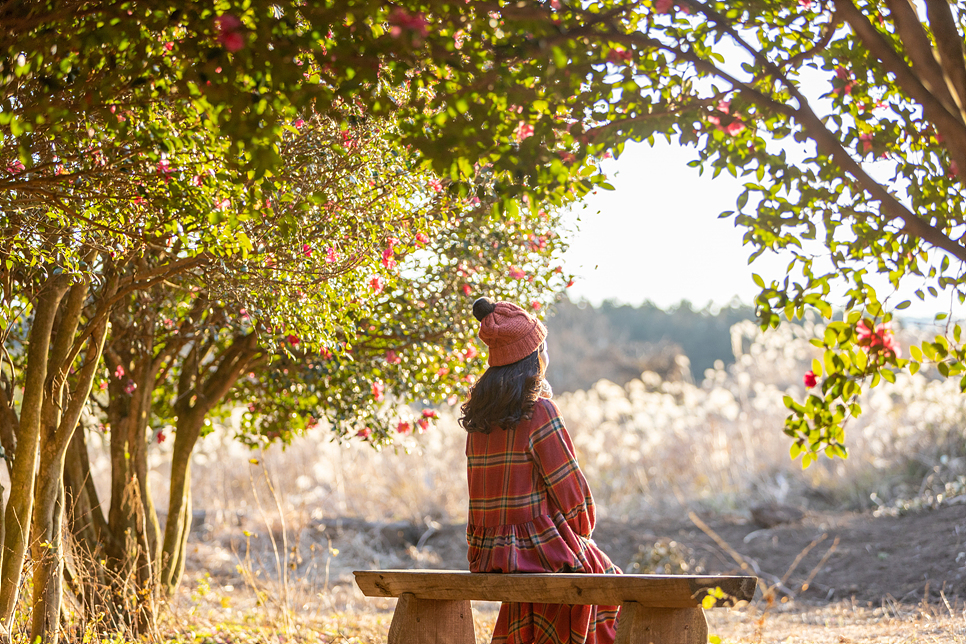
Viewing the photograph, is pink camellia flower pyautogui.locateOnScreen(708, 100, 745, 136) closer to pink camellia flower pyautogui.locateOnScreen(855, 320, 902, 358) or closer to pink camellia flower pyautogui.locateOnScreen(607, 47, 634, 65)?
pink camellia flower pyautogui.locateOnScreen(607, 47, 634, 65)

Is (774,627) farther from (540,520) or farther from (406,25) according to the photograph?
(406,25)

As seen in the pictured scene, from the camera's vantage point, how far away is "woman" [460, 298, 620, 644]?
302 centimetres

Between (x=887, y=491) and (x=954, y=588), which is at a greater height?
(x=887, y=491)

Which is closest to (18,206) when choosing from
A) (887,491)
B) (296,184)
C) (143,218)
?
(143,218)

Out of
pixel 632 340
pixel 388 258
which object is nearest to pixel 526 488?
pixel 388 258

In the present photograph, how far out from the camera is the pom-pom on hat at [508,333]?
317 centimetres

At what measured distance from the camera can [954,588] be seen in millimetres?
6020

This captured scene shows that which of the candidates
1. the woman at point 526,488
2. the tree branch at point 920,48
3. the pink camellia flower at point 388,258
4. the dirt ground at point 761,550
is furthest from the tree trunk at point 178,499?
the tree branch at point 920,48

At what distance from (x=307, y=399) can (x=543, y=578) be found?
258 centimetres

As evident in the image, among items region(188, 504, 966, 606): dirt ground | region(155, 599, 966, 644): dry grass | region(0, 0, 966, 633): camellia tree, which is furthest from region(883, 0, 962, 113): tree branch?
region(188, 504, 966, 606): dirt ground

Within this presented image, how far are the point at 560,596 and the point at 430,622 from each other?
2.29 feet

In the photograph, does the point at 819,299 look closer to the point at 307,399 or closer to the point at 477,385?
the point at 477,385

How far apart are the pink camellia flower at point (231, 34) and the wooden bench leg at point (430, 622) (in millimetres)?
2122

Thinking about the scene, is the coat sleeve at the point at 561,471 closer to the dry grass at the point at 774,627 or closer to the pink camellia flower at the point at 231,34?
the dry grass at the point at 774,627
